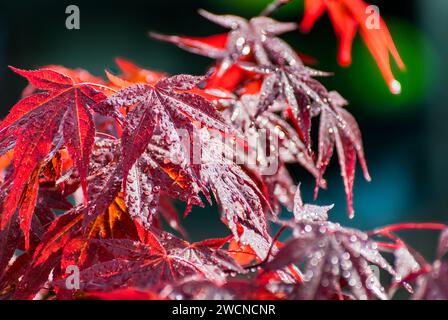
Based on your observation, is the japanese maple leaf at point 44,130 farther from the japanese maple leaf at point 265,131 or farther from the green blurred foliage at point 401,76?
the green blurred foliage at point 401,76

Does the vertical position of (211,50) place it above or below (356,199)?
above

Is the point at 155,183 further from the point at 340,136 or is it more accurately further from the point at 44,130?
the point at 340,136

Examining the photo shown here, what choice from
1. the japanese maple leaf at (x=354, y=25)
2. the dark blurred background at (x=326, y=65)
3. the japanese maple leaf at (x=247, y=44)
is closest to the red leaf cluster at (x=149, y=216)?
the japanese maple leaf at (x=247, y=44)

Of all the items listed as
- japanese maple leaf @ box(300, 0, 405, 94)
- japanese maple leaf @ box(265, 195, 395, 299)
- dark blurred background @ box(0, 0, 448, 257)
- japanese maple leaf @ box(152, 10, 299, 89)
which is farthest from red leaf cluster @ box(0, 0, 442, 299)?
dark blurred background @ box(0, 0, 448, 257)

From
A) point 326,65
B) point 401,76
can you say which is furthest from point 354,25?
point 401,76

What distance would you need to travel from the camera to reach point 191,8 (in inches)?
154

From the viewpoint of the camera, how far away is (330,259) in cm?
44

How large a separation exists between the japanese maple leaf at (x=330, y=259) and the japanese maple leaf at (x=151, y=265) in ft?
0.22

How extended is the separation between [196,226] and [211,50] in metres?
2.88

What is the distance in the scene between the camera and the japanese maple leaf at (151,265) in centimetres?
48

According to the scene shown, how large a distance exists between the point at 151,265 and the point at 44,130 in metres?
0.18
